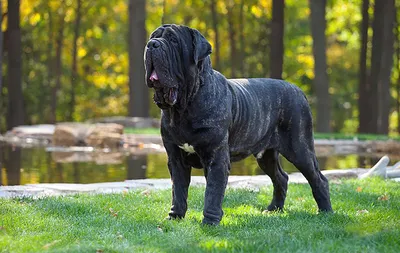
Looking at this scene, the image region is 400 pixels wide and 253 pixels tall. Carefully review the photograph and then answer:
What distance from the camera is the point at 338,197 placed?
850cm

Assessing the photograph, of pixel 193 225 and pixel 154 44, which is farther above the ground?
pixel 154 44

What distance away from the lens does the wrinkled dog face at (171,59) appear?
6.14 m

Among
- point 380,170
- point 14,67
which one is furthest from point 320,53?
point 380,170

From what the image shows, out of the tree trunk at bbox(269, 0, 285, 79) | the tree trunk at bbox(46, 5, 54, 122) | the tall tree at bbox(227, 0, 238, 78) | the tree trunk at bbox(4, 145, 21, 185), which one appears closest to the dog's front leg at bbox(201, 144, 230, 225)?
the tree trunk at bbox(4, 145, 21, 185)

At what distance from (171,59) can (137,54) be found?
19.3 meters

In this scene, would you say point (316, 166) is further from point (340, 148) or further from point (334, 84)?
point (334, 84)

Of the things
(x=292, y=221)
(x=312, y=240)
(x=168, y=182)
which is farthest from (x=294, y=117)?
(x=168, y=182)

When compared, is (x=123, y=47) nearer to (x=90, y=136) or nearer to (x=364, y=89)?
(x=364, y=89)

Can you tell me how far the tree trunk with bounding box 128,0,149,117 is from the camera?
82.9 feet

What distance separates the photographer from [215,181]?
6.48 meters

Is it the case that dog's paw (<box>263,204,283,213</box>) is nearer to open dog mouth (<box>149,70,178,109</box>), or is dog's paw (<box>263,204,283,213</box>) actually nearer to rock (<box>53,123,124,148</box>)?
open dog mouth (<box>149,70,178,109</box>)

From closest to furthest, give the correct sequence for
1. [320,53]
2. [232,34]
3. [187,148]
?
[187,148] < [320,53] < [232,34]

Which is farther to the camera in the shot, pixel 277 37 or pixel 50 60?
pixel 50 60

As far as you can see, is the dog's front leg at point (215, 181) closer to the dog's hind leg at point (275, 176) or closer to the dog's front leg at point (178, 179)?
the dog's front leg at point (178, 179)
